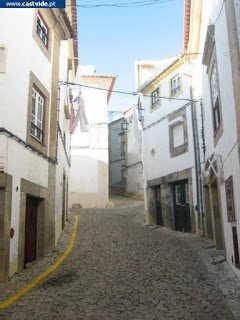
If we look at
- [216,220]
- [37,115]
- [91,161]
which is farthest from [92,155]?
[216,220]

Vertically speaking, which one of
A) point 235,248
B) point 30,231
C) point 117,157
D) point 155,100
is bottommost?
point 235,248

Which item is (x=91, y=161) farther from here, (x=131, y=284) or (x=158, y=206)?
(x=131, y=284)

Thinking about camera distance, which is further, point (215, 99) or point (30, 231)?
point (30, 231)

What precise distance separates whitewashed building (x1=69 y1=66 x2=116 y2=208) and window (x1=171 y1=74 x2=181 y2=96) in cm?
804

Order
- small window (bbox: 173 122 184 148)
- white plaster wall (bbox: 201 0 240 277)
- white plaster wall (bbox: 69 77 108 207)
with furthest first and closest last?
white plaster wall (bbox: 69 77 108 207)
small window (bbox: 173 122 184 148)
white plaster wall (bbox: 201 0 240 277)

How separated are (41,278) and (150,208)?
9.24 m

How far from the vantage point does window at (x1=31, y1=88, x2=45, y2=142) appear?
Result: 8.92m

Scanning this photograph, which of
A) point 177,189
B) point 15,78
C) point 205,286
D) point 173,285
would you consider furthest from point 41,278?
point 177,189

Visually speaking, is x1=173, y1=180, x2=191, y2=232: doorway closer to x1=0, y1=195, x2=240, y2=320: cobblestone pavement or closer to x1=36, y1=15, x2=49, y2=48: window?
x1=0, y1=195, x2=240, y2=320: cobblestone pavement

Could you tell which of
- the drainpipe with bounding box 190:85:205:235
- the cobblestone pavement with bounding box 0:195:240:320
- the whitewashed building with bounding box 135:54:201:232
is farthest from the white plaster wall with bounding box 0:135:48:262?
the drainpipe with bounding box 190:85:205:235

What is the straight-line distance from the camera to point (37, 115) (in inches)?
365

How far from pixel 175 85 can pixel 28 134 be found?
861 cm

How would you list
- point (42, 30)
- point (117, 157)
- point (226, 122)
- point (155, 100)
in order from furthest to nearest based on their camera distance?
point (117, 157) → point (155, 100) → point (42, 30) → point (226, 122)

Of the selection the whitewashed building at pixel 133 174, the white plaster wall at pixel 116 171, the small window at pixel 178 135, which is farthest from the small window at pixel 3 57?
the white plaster wall at pixel 116 171
